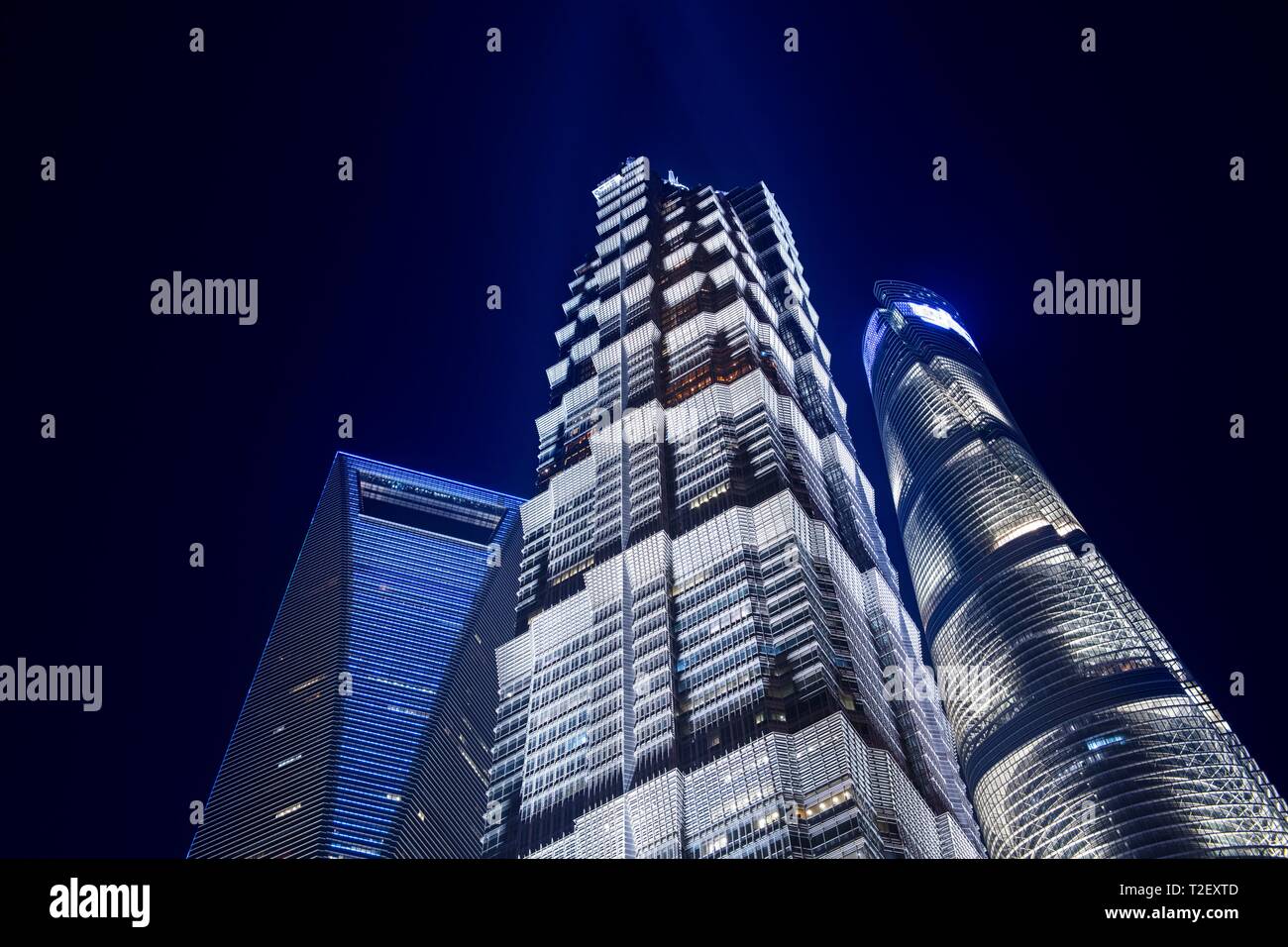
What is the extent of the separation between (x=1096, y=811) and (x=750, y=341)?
8834 centimetres

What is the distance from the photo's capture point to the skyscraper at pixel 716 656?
116m

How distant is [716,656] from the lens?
137750 mm

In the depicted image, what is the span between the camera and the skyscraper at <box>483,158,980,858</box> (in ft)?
379

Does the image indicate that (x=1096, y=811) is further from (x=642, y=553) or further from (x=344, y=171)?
(x=344, y=171)

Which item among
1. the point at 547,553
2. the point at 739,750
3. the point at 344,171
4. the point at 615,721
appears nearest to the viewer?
the point at 344,171

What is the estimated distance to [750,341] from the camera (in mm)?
194250

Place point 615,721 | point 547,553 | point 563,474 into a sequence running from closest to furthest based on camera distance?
point 615,721 → point 547,553 → point 563,474

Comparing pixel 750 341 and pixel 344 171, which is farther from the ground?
pixel 750 341
